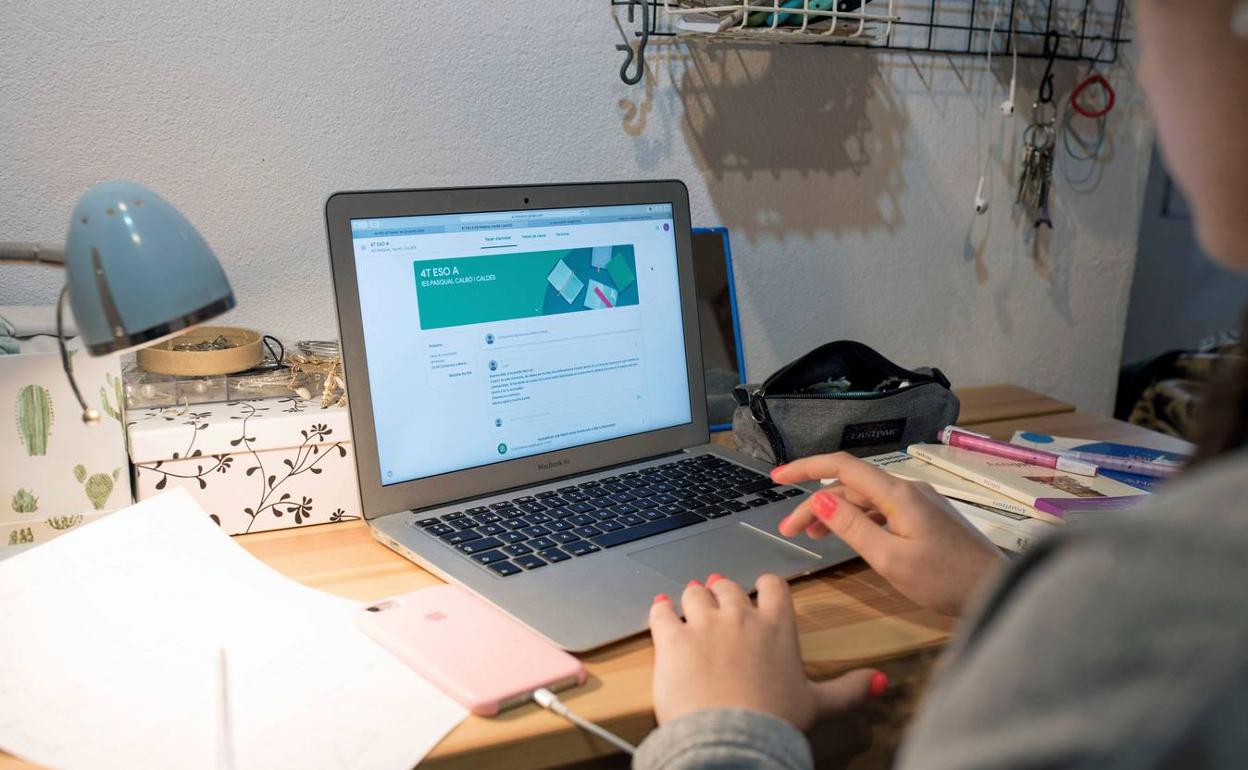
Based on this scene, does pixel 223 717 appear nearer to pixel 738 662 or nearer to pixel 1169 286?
pixel 738 662

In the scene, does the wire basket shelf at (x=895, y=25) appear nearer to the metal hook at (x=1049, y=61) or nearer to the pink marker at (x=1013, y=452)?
the metal hook at (x=1049, y=61)

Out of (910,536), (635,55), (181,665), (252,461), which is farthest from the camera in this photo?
(635,55)

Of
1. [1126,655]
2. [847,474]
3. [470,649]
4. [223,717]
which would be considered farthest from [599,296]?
[1126,655]

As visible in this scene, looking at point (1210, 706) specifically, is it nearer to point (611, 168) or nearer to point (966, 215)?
point (611, 168)

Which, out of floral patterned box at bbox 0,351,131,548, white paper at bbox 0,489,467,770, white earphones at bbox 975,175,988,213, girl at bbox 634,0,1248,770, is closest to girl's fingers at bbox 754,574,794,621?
white paper at bbox 0,489,467,770

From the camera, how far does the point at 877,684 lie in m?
0.69

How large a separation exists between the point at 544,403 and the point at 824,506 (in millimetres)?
313

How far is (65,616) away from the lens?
69cm

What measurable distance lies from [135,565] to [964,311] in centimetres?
124

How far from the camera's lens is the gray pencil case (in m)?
1.08

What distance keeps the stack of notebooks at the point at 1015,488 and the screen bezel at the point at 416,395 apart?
24cm

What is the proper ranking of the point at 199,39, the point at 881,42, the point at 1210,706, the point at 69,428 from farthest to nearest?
the point at 881,42 < the point at 199,39 < the point at 69,428 < the point at 1210,706

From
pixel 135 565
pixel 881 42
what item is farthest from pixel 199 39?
pixel 881 42

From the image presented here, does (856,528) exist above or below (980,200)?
below
